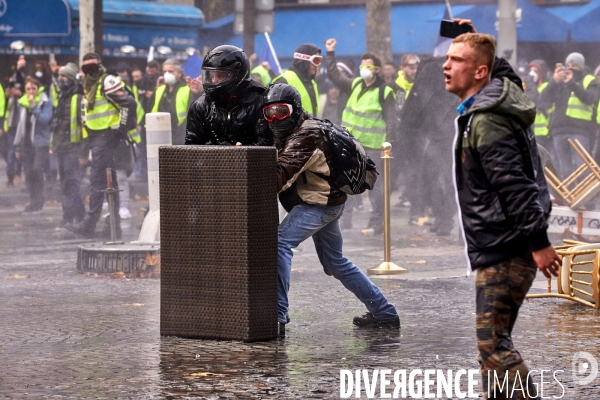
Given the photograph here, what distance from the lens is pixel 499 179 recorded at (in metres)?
4.70

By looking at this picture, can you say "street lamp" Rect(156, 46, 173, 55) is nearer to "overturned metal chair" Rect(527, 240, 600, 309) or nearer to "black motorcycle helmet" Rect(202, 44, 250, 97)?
"overturned metal chair" Rect(527, 240, 600, 309)

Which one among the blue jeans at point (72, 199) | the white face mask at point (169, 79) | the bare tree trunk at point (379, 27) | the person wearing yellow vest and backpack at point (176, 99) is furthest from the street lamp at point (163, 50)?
the blue jeans at point (72, 199)

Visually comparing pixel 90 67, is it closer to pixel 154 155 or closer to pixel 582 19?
A: pixel 154 155

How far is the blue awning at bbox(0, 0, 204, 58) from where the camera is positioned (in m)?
29.7

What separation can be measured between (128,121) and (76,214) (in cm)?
144

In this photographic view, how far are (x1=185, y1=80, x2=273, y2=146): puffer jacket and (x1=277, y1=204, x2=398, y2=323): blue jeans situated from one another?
0.53 m

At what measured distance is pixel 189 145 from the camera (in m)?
7.02

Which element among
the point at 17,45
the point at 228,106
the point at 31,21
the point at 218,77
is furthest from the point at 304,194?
the point at 31,21

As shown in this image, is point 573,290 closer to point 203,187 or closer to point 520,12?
point 203,187

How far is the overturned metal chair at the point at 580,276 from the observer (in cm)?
830

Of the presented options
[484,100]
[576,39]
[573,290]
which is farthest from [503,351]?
[576,39]

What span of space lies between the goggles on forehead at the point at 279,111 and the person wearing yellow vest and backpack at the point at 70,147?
8.60 meters

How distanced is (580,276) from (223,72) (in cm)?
305

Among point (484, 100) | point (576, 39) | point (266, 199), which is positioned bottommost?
point (266, 199)
